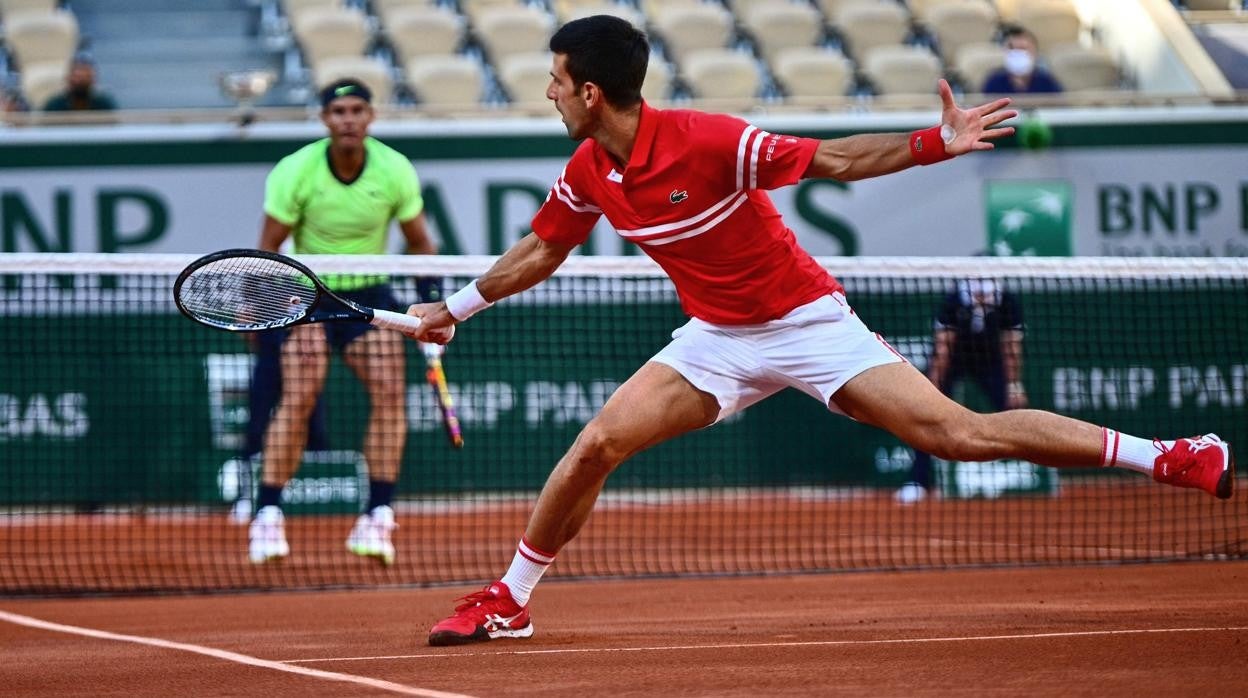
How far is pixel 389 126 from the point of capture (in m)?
9.71

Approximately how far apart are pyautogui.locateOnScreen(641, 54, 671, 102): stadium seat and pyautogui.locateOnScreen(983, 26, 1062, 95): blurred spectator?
87.9 inches

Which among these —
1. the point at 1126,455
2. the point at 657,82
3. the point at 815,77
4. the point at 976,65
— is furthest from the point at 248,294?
the point at 976,65

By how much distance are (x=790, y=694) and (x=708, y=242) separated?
1300 millimetres

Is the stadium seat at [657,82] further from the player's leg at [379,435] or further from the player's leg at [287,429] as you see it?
A: the player's leg at [287,429]

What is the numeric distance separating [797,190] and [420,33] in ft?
11.7

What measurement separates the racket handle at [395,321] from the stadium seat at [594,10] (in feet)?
24.8

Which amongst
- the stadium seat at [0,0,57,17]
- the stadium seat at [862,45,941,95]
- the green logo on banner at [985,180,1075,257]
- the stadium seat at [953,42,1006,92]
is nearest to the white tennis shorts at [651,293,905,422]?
the green logo on banner at [985,180,1075,257]

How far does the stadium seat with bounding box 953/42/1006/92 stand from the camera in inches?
468

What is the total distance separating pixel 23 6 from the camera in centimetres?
1243

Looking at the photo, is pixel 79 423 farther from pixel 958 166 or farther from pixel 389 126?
pixel 958 166

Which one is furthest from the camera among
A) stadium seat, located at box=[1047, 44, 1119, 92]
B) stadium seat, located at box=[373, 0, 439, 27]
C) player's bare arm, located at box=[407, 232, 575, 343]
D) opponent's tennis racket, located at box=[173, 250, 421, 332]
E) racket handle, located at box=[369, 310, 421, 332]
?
stadium seat, located at box=[373, 0, 439, 27]

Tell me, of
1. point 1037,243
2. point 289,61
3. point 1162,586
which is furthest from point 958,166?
point 289,61

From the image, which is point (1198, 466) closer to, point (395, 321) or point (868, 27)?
point (395, 321)

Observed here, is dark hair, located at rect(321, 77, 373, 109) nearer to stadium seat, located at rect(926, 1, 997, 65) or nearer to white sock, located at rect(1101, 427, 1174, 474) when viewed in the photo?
white sock, located at rect(1101, 427, 1174, 474)
